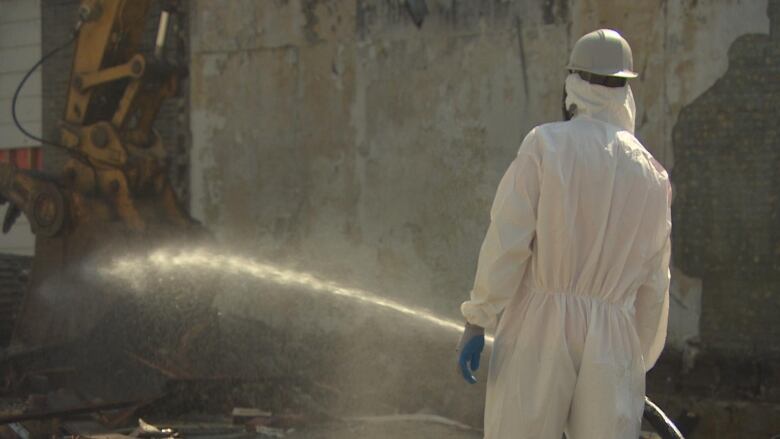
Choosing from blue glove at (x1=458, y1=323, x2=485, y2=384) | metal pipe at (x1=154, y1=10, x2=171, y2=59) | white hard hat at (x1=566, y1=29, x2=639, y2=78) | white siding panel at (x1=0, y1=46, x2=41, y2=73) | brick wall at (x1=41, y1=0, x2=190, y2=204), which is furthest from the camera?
white siding panel at (x1=0, y1=46, x2=41, y2=73)

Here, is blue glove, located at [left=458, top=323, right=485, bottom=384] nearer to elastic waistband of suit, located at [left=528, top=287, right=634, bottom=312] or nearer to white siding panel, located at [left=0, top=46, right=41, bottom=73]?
elastic waistband of suit, located at [left=528, top=287, right=634, bottom=312]

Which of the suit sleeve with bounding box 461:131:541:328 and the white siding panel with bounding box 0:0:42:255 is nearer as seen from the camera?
the suit sleeve with bounding box 461:131:541:328

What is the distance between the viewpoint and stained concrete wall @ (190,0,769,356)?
839 centimetres

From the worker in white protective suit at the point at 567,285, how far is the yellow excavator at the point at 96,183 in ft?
15.7

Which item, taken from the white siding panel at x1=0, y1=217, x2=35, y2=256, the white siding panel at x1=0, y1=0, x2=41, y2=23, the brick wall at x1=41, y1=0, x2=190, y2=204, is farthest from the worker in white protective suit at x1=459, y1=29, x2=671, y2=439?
the white siding panel at x1=0, y1=0, x2=41, y2=23

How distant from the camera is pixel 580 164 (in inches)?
146

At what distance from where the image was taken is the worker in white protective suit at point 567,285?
3.62m

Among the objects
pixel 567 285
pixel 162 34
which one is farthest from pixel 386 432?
pixel 567 285

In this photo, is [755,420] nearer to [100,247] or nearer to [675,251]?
[675,251]

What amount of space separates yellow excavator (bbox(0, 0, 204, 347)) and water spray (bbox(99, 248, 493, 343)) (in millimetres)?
126

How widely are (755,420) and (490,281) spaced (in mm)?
4479

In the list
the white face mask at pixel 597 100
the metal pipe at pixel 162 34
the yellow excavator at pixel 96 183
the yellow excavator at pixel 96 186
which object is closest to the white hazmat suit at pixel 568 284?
the white face mask at pixel 597 100

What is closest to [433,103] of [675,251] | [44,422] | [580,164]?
[675,251]

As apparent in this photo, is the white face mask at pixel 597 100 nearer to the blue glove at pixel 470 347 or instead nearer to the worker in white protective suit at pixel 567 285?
the worker in white protective suit at pixel 567 285
